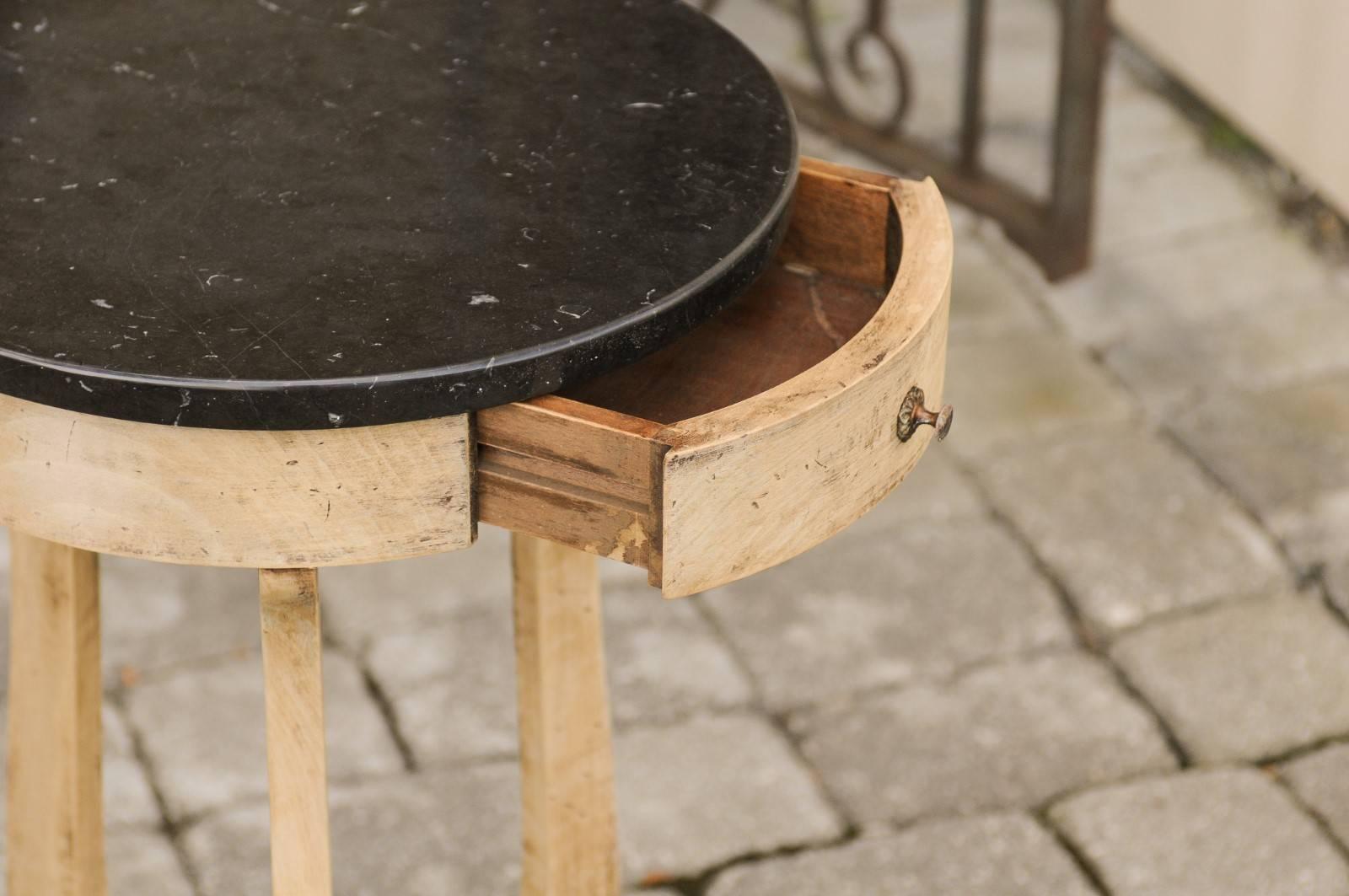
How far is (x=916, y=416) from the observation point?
1.30m

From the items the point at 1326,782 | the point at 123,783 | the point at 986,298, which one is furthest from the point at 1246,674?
the point at 123,783

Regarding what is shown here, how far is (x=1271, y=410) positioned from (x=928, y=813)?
0.99 metres

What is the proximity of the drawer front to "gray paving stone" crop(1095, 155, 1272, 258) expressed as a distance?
189 cm

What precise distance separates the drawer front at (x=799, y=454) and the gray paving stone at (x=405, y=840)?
91 cm

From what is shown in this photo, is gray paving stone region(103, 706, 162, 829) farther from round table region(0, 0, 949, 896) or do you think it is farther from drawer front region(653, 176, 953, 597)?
drawer front region(653, 176, 953, 597)

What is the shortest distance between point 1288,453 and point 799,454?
163cm

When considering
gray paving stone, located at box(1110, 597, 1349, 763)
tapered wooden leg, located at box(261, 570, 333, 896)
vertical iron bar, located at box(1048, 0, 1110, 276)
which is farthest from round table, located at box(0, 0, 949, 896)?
vertical iron bar, located at box(1048, 0, 1110, 276)

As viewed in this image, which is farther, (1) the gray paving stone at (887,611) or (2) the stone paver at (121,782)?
(1) the gray paving stone at (887,611)

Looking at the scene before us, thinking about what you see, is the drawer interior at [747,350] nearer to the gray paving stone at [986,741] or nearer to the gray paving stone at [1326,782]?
the gray paving stone at [986,741]

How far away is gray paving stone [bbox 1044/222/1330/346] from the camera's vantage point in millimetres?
2918

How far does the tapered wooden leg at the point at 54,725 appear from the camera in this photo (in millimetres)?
1524

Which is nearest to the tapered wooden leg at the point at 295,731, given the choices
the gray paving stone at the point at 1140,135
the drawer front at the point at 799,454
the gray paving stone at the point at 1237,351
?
the drawer front at the point at 799,454

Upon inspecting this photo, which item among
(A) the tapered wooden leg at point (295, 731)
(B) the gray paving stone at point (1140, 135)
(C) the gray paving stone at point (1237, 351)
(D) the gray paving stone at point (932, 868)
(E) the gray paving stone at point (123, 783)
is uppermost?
(A) the tapered wooden leg at point (295, 731)

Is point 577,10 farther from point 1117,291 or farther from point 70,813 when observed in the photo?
point 1117,291
